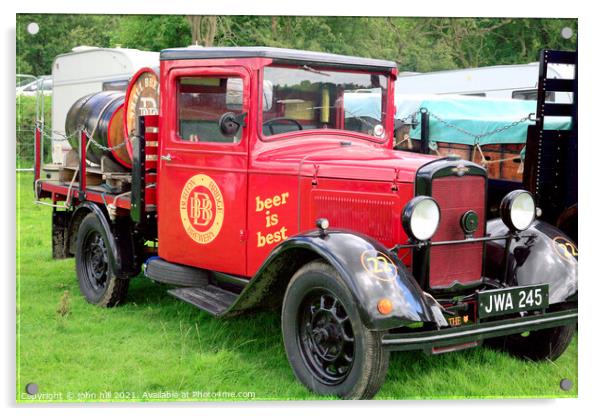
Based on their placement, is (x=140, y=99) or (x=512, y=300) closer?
(x=512, y=300)

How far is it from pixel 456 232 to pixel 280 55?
157 centimetres

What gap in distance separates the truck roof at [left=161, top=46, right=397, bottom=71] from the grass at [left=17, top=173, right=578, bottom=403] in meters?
1.32

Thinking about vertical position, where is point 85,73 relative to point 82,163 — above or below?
above

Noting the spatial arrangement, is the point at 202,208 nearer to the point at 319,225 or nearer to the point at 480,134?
the point at 319,225

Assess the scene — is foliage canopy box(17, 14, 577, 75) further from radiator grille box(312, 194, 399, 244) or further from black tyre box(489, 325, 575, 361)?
black tyre box(489, 325, 575, 361)

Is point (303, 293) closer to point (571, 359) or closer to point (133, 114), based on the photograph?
point (571, 359)

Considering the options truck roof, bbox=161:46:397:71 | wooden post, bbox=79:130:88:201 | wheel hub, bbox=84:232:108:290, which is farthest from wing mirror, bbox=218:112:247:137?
wooden post, bbox=79:130:88:201

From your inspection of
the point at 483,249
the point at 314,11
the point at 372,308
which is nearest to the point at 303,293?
the point at 372,308

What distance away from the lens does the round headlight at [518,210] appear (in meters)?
4.66

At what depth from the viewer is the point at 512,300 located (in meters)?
4.39

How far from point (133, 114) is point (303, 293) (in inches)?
99.2

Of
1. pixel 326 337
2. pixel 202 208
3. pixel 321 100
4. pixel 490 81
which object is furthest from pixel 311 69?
pixel 490 81

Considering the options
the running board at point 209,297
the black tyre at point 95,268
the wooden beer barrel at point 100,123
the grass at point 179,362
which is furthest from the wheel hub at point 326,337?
the wooden beer barrel at point 100,123

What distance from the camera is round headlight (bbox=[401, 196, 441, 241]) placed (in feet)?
13.8
